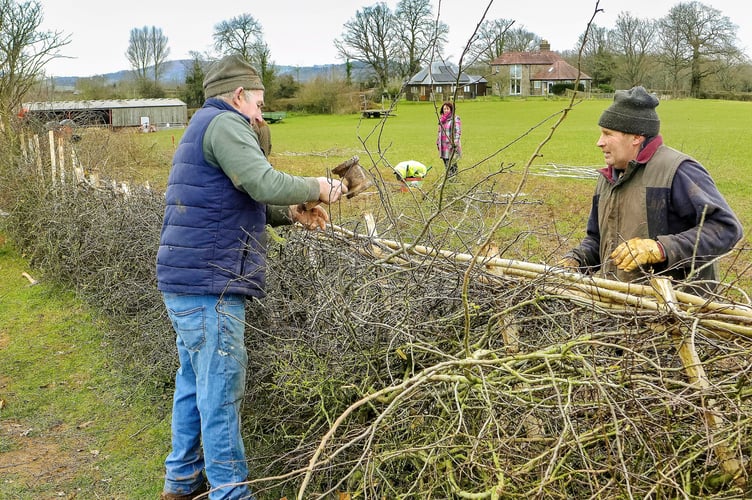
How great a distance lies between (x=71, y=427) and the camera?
4977 mm

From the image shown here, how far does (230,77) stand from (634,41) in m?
68.5

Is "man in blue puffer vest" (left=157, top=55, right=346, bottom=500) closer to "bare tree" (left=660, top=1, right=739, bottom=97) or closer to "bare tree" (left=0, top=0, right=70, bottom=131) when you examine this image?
"bare tree" (left=0, top=0, right=70, bottom=131)

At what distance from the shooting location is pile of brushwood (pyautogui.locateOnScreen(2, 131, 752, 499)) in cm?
211

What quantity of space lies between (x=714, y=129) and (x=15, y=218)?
2816 centimetres

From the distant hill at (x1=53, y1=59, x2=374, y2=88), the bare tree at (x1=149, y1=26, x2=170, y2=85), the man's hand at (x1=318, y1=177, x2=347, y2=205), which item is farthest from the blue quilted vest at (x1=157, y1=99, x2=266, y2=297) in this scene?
the bare tree at (x1=149, y1=26, x2=170, y2=85)

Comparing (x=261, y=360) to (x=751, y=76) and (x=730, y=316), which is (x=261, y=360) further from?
(x=751, y=76)

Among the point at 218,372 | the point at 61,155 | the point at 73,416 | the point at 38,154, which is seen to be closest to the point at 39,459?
the point at 73,416

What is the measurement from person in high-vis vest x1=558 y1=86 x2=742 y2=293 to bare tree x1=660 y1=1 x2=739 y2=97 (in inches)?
2508

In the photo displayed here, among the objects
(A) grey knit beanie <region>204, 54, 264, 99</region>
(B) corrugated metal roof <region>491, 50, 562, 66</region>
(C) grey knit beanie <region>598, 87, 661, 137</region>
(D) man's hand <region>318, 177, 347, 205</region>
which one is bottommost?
(D) man's hand <region>318, 177, 347, 205</region>

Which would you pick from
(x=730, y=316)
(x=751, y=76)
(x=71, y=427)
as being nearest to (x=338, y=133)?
(x=71, y=427)

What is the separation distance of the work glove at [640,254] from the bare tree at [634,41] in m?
64.2

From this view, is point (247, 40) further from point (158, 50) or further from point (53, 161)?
point (53, 161)

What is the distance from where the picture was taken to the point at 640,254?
305 cm

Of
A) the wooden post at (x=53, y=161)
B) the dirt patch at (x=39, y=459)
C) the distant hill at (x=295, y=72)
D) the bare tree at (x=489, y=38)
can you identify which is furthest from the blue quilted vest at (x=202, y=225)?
the distant hill at (x=295, y=72)
